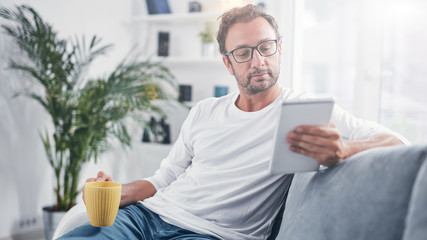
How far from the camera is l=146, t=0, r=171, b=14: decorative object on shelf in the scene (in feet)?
11.9

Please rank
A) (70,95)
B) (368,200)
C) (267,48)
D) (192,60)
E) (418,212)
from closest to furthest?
1. (418,212)
2. (368,200)
3. (267,48)
4. (70,95)
5. (192,60)

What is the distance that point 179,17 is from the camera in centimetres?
349

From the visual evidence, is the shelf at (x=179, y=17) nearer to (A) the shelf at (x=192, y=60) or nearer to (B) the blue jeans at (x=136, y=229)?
(A) the shelf at (x=192, y=60)

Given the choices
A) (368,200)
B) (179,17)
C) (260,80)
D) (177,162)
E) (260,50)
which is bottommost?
(177,162)

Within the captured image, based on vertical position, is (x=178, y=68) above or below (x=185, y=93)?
above

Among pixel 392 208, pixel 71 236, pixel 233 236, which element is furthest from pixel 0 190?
pixel 392 208

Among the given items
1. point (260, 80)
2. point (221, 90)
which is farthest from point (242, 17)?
point (221, 90)

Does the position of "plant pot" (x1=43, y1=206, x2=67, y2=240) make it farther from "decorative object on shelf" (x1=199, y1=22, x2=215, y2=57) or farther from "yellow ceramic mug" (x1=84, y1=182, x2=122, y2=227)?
"yellow ceramic mug" (x1=84, y1=182, x2=122, y2=227)

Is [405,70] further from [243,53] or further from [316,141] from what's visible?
[316,141]

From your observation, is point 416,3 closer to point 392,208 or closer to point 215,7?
point 215,7

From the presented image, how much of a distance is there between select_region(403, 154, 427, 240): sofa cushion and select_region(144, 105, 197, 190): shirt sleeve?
3.20ft

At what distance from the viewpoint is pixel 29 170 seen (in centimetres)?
304

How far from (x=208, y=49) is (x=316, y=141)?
252 cm

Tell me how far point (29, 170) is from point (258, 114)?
2.16 meters
